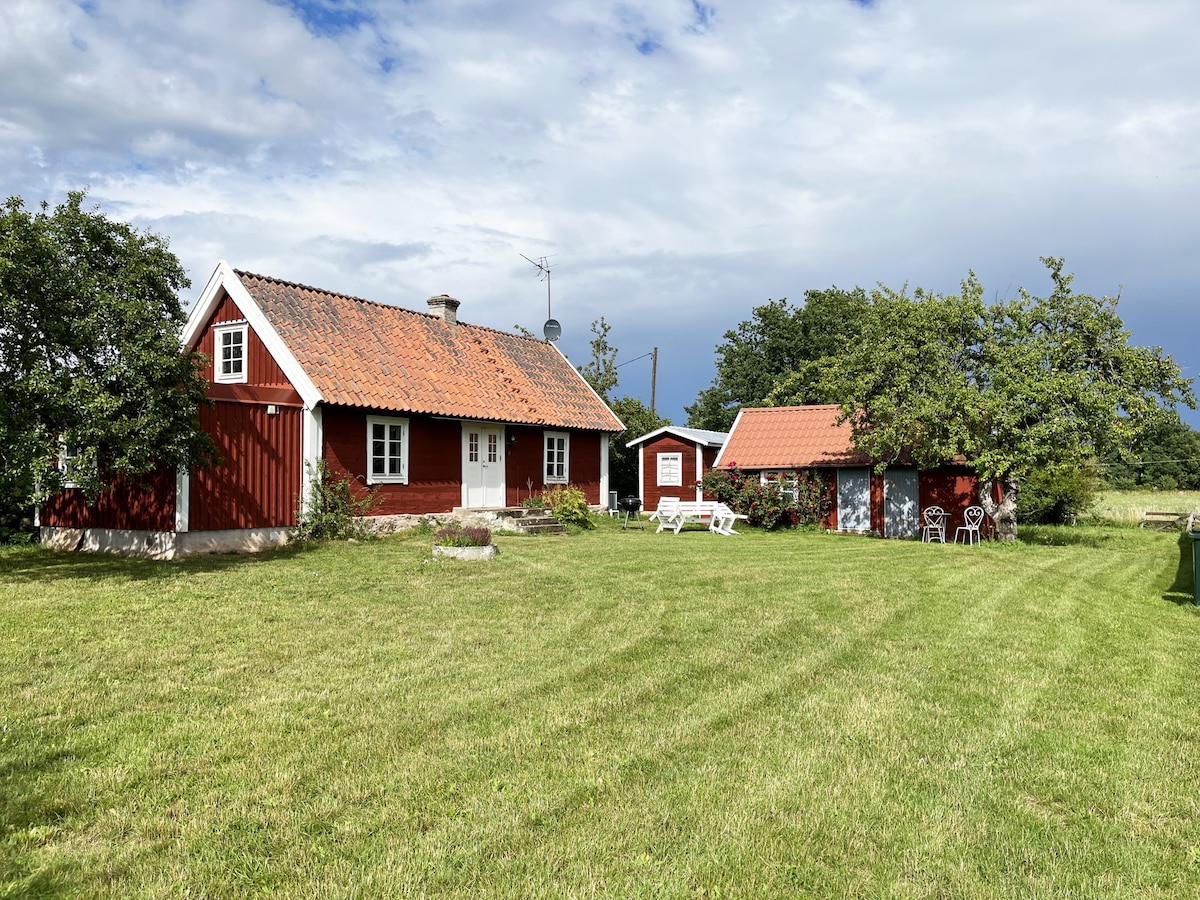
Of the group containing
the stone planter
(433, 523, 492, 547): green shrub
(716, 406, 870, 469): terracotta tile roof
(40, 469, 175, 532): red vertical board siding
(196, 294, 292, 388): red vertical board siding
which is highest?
(196, 294, 292, 388): red vertical board siding

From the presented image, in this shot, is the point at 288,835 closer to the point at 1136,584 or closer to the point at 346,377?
the point at 1136,584

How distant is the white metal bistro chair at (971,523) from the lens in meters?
21.4

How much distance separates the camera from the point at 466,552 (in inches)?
557

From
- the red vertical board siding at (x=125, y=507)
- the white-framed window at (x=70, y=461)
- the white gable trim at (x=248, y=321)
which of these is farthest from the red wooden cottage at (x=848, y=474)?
the white-framed window at (x=70, y=461)

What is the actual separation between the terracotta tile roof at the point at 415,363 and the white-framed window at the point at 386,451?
1.87ft

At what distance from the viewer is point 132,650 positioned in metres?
7.55

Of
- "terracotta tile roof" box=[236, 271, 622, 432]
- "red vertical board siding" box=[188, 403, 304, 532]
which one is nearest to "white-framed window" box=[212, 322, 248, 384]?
"terracotta tile roof" box=[236, 271, 622, 432]

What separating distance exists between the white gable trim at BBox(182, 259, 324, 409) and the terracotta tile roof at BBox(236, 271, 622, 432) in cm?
21

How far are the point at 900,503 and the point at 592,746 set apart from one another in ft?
66.3

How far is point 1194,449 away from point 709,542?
181 ft

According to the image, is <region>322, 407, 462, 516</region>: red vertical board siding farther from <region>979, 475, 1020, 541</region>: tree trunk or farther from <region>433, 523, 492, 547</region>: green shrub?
<region>979, 475, 1020, 541</region>: tree trunk

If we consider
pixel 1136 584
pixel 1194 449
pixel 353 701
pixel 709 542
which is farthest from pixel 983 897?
pixel 1194 449

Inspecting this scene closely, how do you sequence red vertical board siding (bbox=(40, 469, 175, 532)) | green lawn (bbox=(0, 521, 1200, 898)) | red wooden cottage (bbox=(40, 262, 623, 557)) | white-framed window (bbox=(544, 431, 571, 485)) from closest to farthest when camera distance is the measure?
1. green lawn (bbox=(0, 521, 1200, 898))
2. red vertical board siding (bbox=(40, 469, 175, 532))
3. red wooden cottage (bbox=(40, 262, 623, 557))
4. white-framed window (bbox=(544, 431, 571, 485))

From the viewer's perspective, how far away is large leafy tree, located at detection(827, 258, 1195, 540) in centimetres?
1903
